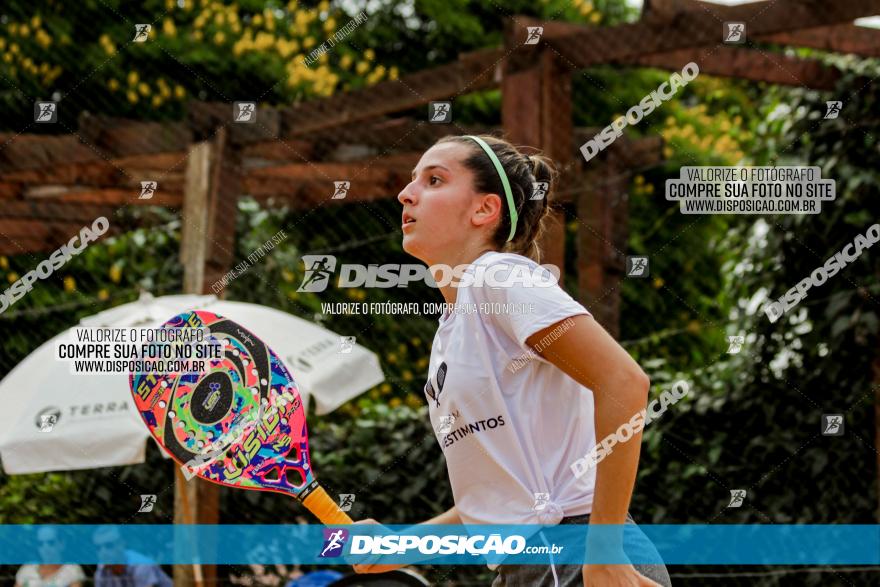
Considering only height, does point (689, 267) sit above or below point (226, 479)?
above

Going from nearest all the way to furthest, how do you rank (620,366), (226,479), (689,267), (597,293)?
(620,366)
(226,479)
(597,293)
(689,267)

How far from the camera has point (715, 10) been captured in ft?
17.0

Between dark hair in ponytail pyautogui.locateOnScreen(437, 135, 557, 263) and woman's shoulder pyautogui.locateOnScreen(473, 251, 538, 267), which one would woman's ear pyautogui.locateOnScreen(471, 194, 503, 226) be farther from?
woman's shoulder pyautogui.locateOnScreen(473, 251, 538, 267)

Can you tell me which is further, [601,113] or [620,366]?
[601,113]

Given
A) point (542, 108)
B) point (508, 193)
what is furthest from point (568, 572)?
point (542, 108)

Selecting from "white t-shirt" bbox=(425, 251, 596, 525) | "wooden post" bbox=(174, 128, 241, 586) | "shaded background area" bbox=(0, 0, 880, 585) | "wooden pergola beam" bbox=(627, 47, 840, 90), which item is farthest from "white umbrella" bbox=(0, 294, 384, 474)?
"white t-shirt" bbox=(425, 251, 596, 525)

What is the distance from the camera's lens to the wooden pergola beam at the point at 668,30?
16.6 feet

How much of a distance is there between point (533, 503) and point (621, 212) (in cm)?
557

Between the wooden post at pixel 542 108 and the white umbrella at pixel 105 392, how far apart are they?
1231 mm

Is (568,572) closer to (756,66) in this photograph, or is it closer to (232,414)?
(232,414)

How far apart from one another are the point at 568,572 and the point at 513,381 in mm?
355

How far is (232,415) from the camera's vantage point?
320cm

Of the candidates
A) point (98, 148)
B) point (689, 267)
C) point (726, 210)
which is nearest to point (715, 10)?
point (726, 210)

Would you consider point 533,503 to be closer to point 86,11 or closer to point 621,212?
point 621,212
